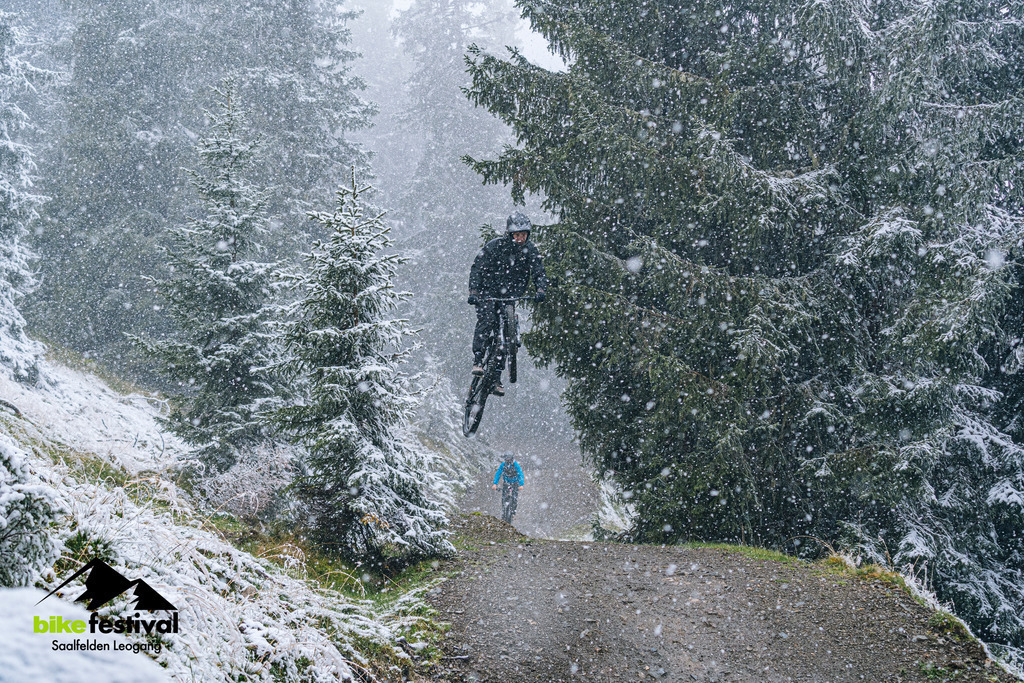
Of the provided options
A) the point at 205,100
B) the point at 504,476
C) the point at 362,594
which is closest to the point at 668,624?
the point at 362,594

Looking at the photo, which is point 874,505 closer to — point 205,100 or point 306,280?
point 306,280

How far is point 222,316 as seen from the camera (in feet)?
35.0

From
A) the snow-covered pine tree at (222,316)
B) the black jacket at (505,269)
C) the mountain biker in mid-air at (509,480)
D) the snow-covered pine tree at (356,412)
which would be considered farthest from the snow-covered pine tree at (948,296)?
the snow-covered pine tree at (222,316)

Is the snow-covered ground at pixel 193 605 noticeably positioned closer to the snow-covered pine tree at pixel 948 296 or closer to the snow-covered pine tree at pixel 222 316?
the snow-covered pine tree at pixel 222 316

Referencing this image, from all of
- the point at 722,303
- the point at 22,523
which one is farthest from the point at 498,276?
the point at 22,523

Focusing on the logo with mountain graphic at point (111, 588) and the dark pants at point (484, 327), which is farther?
the dark pants at point (484, 327)

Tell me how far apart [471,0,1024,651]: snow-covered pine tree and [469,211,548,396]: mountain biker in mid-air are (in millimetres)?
1629

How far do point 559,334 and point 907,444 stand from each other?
5260 millimetres

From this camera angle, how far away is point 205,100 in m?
23.6

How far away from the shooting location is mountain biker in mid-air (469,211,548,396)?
838cm

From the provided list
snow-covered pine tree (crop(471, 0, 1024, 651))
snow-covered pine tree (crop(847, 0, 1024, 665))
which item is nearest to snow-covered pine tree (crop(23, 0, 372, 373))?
snow-covered pine tree (crop(471, 0, 1024, 651))

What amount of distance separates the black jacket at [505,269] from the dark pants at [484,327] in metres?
0.21

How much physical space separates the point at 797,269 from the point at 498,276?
17.2 feet

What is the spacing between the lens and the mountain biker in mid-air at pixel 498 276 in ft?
27.5
